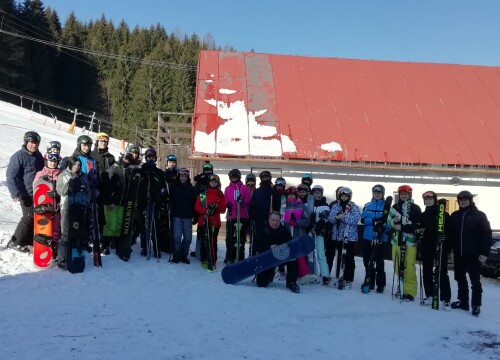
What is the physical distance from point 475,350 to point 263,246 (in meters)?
3.30

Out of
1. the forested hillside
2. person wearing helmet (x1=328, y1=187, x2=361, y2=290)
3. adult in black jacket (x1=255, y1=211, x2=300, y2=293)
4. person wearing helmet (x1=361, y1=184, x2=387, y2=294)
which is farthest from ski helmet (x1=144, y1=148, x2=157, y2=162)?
the forested hillside

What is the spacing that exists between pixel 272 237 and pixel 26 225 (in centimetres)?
384

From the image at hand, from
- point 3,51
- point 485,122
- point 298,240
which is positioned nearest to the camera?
point 298,240

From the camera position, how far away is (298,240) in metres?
6.61

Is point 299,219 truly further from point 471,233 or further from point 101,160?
point 101,160

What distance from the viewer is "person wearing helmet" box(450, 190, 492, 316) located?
626cm

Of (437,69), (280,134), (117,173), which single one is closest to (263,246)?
(117,173)

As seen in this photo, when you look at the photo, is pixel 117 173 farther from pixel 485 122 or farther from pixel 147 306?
pixel 485 122

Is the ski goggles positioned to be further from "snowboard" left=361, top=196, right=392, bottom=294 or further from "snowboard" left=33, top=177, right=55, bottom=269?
"snowboard" left=361, top=196, right=392, bottom=294

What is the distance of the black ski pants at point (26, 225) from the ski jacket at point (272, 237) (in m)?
3.55

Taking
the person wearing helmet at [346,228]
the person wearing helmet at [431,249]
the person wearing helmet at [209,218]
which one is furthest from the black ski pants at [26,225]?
the person wearing helmet at [431,249]

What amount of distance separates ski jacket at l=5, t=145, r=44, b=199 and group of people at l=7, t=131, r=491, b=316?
0.05ft

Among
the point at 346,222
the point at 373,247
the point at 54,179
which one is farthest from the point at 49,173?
the point at 373,247

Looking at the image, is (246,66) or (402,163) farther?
(246,66)
